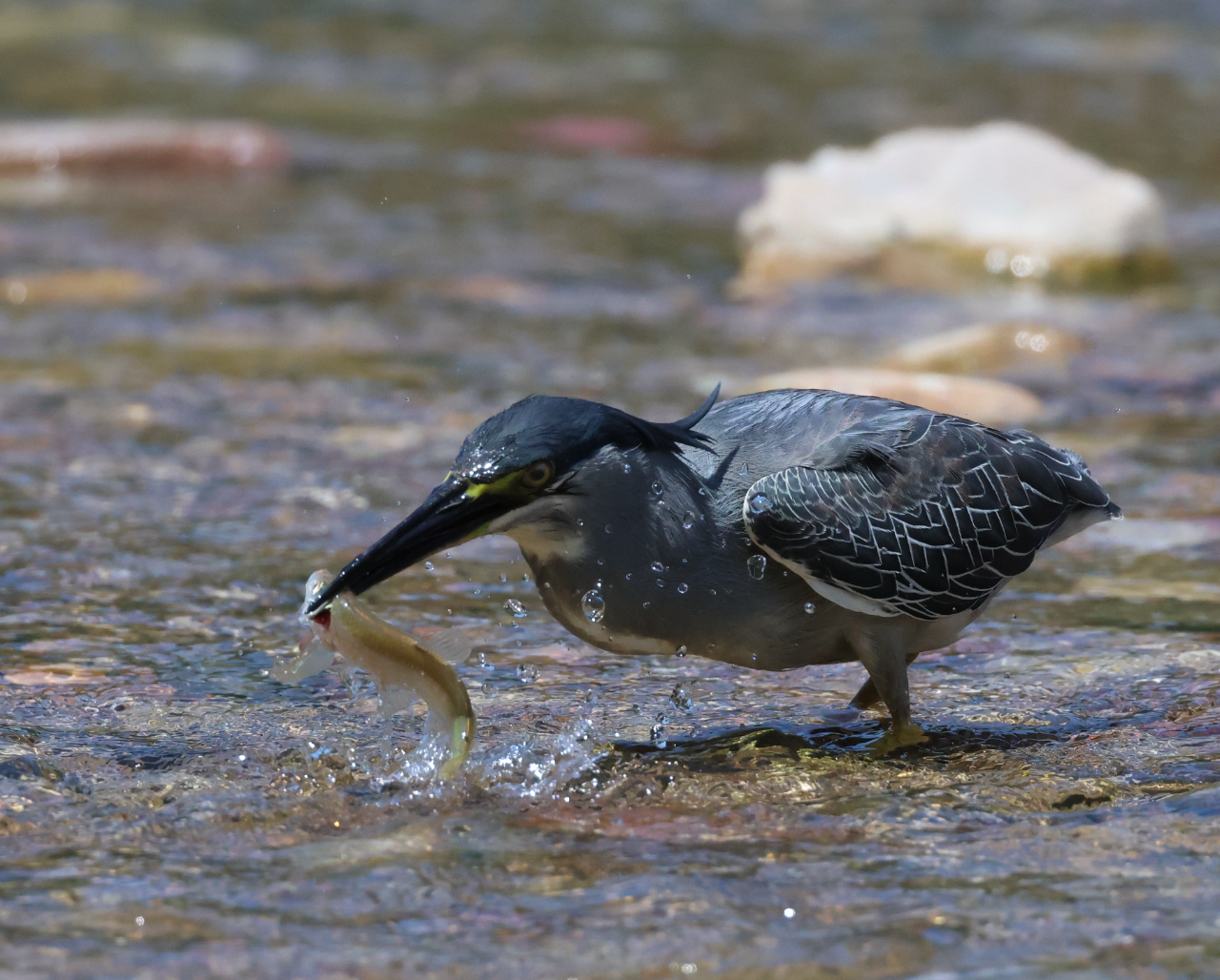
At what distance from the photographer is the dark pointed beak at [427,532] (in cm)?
369

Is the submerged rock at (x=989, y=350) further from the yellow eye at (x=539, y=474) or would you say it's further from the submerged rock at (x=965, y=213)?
the yellow eye at (x=539, y=474)

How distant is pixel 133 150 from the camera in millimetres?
13148

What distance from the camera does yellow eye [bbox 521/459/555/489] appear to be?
3727 mm

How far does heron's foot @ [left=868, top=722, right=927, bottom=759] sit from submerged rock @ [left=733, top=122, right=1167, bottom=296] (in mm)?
6083

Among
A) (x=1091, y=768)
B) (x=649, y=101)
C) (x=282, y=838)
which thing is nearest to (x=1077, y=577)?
(x=1091, y=768)

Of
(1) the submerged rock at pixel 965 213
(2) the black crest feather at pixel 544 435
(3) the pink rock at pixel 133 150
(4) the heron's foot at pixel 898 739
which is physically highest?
(3) the pink rock at pixel 133 150

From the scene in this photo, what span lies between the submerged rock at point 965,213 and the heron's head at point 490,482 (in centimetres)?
647

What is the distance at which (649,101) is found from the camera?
53.7 ft

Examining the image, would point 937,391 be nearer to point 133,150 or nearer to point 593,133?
point 133,150

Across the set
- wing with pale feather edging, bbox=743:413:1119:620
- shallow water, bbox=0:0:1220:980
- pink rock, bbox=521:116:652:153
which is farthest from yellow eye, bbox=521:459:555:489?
pink rock, bbox=521:116:652:153

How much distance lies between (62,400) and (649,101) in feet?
32.4

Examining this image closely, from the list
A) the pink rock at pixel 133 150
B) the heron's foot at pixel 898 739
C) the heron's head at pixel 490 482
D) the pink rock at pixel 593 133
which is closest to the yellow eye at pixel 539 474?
the heron's head at pixel 490 482

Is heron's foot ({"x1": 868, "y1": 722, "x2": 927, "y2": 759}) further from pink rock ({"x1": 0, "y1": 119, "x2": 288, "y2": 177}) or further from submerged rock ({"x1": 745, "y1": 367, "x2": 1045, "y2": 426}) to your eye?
pink rock ({"x1": 0, "y1": 119, "x2": 288, "y2": 177})

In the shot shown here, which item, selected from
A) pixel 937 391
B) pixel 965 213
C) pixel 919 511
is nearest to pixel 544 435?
pixel 919 511
